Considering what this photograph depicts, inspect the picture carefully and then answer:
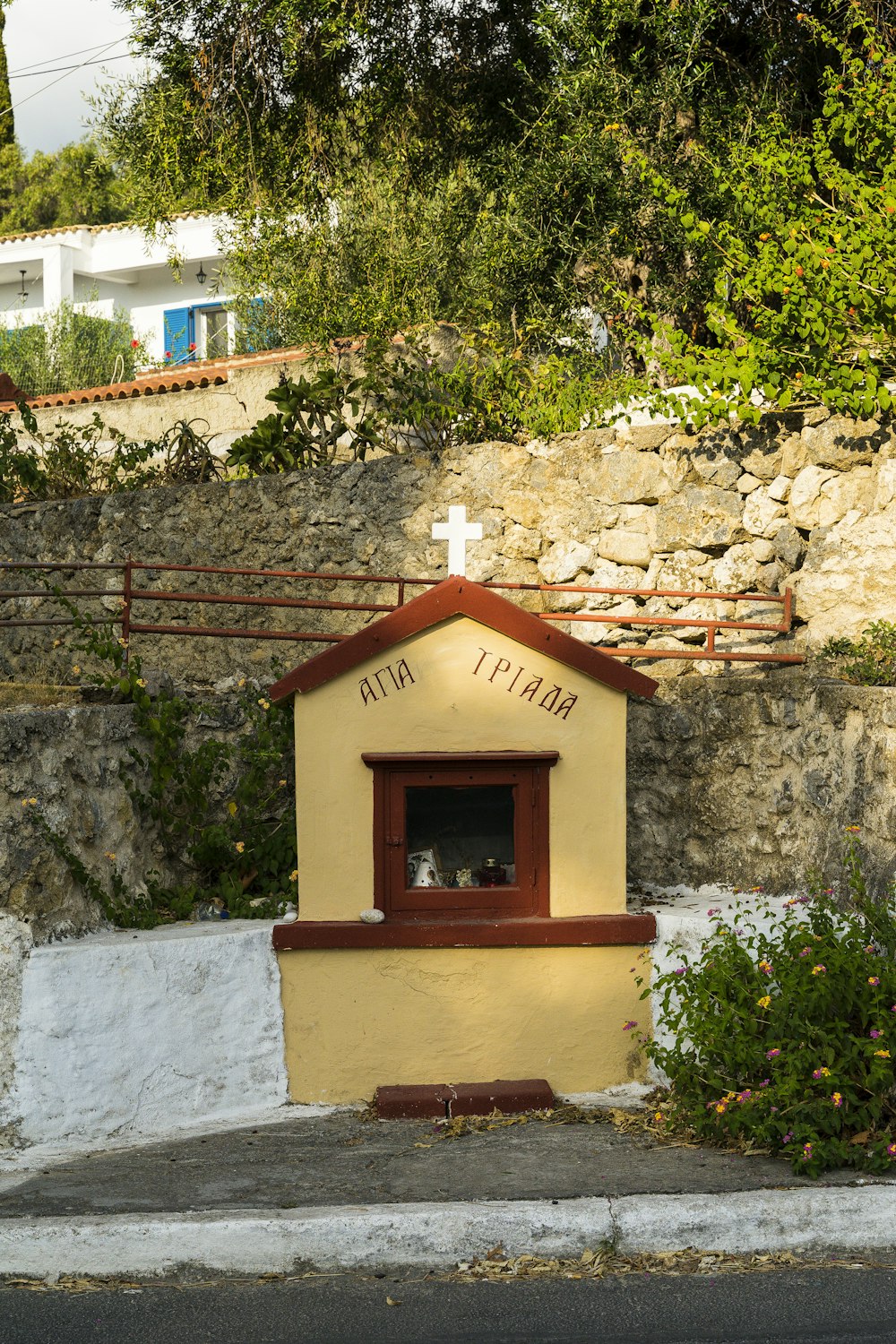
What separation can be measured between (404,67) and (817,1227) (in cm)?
1059

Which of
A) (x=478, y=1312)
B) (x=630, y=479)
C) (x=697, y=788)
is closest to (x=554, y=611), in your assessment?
(x=630, y=479)

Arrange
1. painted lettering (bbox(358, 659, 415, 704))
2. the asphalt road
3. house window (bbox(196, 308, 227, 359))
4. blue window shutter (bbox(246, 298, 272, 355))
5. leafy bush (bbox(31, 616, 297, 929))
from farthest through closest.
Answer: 1. house window (bbox(196, 308, 227, 359))
2. blue window shutter (bbox(246, 298, 272, 355))
3. leafy bush (bbox(31, 616, 297, 929))
4. painted lettering (bbox(358, 659, 415, 704))
5. the asphalt road

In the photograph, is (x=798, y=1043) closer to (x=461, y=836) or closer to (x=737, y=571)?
(x=461, y=836)

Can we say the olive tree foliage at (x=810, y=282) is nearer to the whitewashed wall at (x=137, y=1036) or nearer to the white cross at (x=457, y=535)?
the white cross at (x=457, y=535)

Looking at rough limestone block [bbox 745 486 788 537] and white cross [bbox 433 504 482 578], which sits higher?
rough limestone block [bbox 745 486 788 537]

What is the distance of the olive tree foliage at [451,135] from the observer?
1041 cm

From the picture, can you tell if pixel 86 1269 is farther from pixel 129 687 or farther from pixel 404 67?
pixel 404 67

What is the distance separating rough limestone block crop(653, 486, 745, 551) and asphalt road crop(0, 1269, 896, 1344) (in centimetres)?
504

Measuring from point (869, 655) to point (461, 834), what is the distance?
269 cm

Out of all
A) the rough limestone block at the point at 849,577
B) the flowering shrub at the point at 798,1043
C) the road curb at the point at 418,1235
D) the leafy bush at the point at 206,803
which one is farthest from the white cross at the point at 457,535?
the road curb at the point at 418,1235

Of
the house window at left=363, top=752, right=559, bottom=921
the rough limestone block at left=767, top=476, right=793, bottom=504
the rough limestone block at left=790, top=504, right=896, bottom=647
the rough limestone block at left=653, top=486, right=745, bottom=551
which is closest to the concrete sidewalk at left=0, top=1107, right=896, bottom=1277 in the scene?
the house window at left=363, top=752, right=559, bottom=921

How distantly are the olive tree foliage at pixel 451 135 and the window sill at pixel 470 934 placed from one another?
5.80 metres

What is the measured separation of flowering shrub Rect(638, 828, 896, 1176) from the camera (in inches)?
203

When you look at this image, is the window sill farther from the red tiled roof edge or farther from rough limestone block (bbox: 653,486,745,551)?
the red tiled roof edge
